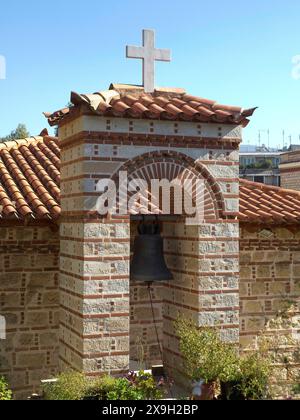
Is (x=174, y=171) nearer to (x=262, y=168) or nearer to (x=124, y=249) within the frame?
(x=124, y=249)

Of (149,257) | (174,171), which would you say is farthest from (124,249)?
(174,171)

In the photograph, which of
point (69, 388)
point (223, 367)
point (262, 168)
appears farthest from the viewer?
point (262, 168)

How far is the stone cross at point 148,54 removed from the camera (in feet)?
21.6

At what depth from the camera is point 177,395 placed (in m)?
6.42

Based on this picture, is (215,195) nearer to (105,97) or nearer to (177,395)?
(105,97)

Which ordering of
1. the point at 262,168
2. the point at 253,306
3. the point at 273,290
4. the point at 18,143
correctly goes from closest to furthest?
the point at 253,306, the point at 273,290, the point at 18,143, the point at 262,168

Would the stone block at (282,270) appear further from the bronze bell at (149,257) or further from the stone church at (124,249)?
the bronze bell at (149,257)

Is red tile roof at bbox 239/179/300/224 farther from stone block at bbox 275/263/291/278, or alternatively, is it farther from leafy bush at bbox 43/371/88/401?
leafy bush at bbox 43/371/88/401

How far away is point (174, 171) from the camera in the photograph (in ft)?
20.8

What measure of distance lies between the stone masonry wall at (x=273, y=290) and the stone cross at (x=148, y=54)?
2537mm

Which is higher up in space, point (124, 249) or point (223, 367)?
point (124, 249)

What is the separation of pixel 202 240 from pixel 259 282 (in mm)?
2051

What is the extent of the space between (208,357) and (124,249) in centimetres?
142

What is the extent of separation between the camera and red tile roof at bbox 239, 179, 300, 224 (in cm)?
786
